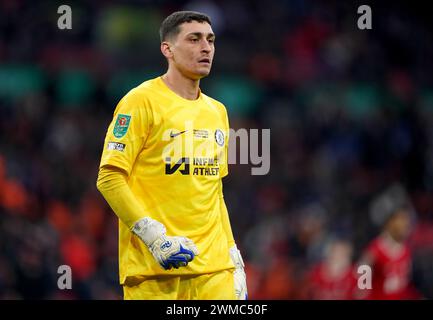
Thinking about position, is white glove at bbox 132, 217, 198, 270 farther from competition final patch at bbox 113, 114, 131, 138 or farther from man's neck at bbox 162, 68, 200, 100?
man's neck at bbox 162, 68, 200, 100

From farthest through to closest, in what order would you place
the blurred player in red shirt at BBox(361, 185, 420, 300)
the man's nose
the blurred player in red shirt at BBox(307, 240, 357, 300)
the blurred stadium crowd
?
the blurred stadium crowd < the blurred player in red shirt at BBox(307, 240, 357, 300) < the blurred player in red shirt at BBox(361, 185, 420, 300) < the man's nose

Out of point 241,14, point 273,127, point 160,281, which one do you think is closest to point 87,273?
point 273,127

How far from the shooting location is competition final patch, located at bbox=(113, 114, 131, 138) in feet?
19.3

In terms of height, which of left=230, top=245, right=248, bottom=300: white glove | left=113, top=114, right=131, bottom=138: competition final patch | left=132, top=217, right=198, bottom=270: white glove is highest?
left=113, top=114, right=131, bottom=138: competition final patch

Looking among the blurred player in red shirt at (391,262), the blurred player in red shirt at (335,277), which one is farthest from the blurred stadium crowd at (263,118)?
the blurred player in red shirt at (391,262)

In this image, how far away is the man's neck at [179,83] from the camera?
6223mm

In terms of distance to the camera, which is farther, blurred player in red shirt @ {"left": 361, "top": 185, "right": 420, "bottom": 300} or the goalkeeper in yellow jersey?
blurred player in red shirt @ {"left": 361, "top": 185, "right": 420, "bottom": 300}

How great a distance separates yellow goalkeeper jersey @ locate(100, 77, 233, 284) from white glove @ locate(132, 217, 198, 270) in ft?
0.39

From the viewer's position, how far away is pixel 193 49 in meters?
6.16

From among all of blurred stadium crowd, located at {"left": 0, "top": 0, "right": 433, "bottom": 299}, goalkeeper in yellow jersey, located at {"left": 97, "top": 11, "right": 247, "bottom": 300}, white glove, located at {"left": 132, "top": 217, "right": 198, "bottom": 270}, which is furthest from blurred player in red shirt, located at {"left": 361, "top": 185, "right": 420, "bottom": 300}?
white glove, located at {"left": 132, "top": 217, "right": 198, "bottom": 270}

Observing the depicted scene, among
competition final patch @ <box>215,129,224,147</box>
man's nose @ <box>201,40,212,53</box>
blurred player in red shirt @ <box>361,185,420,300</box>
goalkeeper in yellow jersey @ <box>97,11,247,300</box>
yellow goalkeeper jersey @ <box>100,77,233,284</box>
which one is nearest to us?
goalkeeper in yellow jersey @ <box>97,11,247,300</box>

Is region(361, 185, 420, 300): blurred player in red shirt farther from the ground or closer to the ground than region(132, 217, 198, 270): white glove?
closer to the ground

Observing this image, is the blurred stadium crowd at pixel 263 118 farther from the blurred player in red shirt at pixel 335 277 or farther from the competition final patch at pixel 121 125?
the competition final patch at pixel 121 125

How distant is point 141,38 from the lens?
16.5 meters
